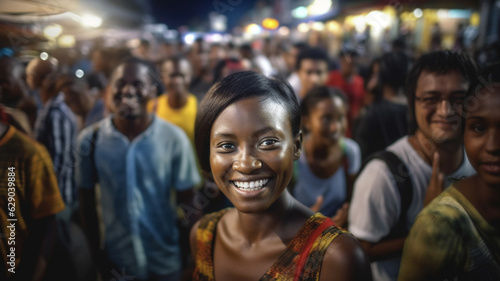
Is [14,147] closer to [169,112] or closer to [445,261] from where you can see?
[445,261]

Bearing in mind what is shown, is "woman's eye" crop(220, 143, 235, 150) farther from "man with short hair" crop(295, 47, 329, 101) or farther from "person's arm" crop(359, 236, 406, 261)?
"man with short hair" crop(295, 47, 329, 101)

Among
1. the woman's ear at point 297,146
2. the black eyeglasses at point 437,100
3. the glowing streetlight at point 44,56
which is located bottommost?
the woman's ear at point 297,146

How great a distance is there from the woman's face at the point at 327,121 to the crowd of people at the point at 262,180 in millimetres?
13

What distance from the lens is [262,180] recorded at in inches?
42.7

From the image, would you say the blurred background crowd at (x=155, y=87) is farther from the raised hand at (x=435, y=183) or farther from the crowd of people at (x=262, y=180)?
the raised hand at (x=435, y=183)

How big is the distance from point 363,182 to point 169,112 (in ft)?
7.85

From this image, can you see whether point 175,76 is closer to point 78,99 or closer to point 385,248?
point 78,99

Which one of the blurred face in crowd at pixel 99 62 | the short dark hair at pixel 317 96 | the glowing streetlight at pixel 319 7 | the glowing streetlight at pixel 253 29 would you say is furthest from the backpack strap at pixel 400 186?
the glowing streetlight at pixel 253 29

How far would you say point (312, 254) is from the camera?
1.03 metres

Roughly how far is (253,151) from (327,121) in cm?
157

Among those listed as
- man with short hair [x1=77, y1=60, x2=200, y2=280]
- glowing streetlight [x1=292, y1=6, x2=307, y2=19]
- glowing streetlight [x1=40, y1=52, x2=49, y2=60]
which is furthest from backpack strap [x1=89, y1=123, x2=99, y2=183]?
glowing streetlight [x1=292, y1=6, x2=307, y2=19]

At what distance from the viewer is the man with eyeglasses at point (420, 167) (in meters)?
1.48

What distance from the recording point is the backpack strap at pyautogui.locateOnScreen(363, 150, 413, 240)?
149cm

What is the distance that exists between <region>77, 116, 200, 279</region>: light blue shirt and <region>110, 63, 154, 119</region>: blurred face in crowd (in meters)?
0.14
